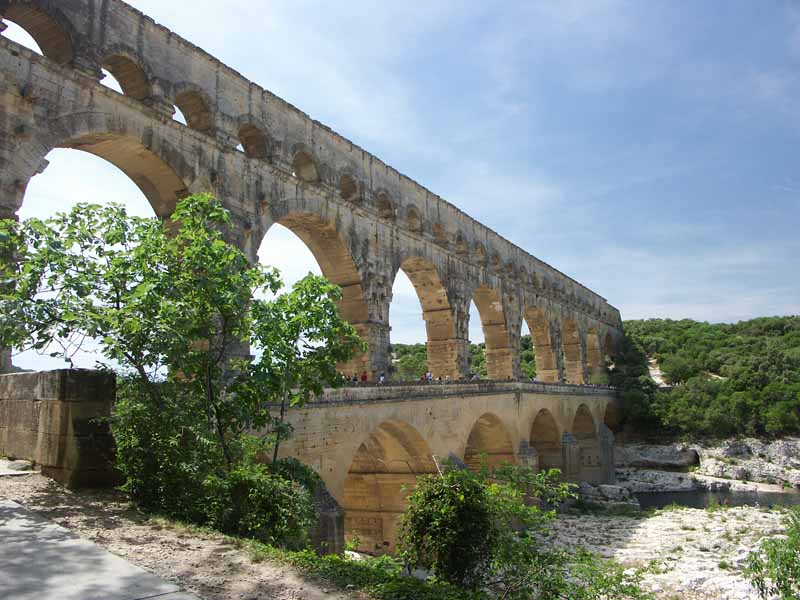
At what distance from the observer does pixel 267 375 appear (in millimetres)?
7230

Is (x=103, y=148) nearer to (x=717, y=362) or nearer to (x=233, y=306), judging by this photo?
(x=233, y=306)

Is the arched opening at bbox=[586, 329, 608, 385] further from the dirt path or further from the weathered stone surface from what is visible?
the dirt path

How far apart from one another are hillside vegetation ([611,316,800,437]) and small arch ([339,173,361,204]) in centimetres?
2650

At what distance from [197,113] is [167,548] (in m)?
11.3

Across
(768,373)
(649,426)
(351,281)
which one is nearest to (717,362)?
(768,373)

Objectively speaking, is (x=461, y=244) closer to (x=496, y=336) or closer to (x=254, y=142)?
(x=496, y=336)

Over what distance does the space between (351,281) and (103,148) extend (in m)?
7.66

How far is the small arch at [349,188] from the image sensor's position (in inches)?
730

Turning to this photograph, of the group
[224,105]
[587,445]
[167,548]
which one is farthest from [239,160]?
[587,445]

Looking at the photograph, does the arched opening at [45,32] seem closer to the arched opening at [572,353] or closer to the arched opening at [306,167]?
the arched opening at [306,167]

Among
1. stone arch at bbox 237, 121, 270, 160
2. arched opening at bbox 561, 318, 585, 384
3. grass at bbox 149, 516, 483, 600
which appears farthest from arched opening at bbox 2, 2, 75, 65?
arched opening at bbox 561, 318, 585, 384

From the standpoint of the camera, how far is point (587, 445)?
104ft

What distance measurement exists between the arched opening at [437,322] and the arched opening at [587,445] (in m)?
10.4

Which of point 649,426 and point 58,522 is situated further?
point 649,426
